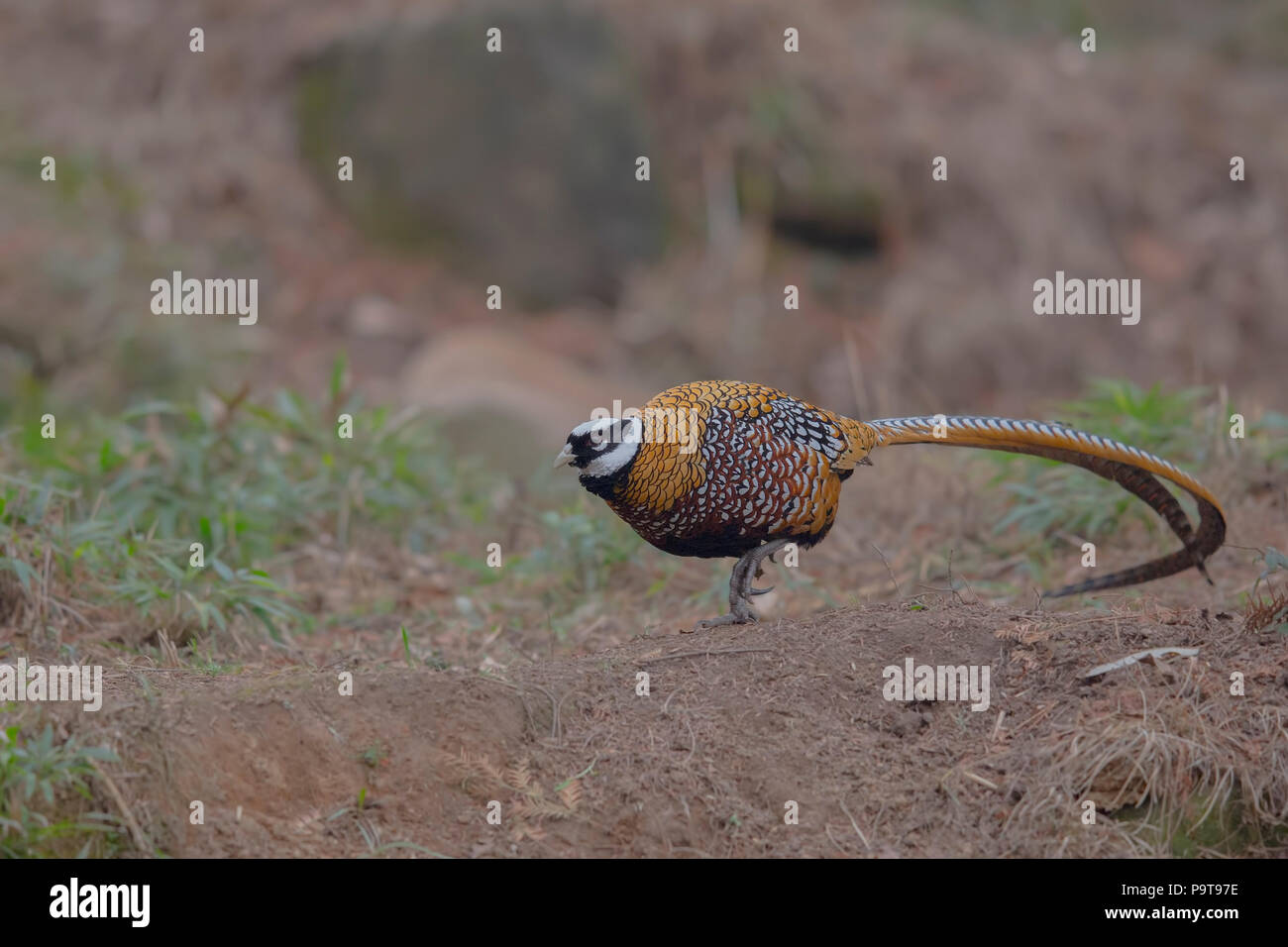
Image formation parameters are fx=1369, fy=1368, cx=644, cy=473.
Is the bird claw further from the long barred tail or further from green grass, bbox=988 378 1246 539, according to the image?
green grass, bbox=988 378 1246 539

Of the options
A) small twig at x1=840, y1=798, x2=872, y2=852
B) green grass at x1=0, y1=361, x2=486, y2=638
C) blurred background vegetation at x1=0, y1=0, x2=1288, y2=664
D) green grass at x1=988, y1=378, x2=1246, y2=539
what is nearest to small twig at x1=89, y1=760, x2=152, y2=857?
green grass at x1=0, y1=361, x2=486, y2=638

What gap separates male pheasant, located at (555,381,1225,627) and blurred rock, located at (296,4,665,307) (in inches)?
324

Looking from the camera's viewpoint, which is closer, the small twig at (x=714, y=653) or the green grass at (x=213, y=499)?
the small twig at (x=714, y=653)

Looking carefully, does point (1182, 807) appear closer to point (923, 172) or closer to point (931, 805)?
point (931, 805)

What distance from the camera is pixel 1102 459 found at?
5.78 metres

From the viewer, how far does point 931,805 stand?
14.4 feet

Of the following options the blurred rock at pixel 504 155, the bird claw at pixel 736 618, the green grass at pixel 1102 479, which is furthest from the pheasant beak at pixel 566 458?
the blurred rock at pixel 504 155

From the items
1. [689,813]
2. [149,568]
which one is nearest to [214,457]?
[149,568]

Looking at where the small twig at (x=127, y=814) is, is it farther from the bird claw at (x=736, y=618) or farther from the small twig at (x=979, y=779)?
the small twig at (x=979, y=779)

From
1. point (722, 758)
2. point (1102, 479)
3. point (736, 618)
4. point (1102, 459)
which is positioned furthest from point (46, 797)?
point (1102, 479)

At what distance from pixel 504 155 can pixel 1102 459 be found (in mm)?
9063

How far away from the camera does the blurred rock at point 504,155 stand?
44.7ft

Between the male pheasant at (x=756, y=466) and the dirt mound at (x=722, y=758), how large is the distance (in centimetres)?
67

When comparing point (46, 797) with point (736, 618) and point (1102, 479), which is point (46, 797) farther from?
point (1102, 479)
